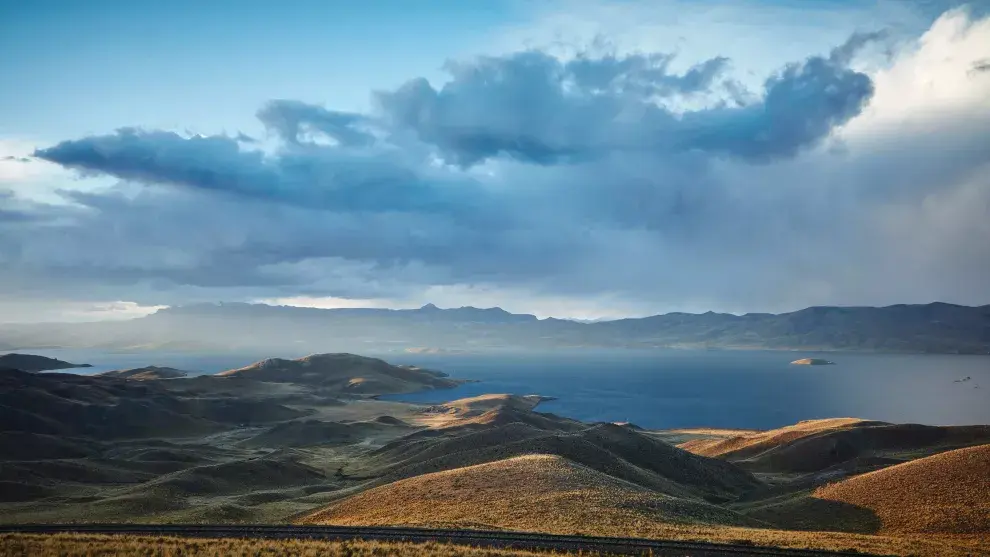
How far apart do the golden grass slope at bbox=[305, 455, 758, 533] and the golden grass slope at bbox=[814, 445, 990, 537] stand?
1082 cm

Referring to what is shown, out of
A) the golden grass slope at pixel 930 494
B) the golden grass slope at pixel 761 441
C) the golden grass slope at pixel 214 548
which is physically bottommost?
the golden grass slope at pixel 761 441

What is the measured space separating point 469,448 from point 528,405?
115411mm

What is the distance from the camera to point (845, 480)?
58.1 m

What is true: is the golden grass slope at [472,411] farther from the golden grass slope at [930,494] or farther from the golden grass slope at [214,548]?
the golden grass slope at [214,548]

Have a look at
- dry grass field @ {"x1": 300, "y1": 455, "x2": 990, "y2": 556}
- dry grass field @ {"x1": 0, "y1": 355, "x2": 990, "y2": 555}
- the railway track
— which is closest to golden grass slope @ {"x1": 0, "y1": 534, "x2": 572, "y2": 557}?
dry grass field @ {"x1": 0, "y1": 355, "x2": 990, "y2": 555}

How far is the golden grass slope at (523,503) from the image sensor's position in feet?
132

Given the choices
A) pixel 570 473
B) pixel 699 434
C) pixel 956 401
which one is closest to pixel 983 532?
pixel 570 473

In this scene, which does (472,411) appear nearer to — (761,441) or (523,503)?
Answer: (761,441)

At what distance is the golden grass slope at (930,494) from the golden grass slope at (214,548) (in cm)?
3005

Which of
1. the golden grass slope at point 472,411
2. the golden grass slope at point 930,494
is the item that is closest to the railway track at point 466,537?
the golden grass slope at point 930,494

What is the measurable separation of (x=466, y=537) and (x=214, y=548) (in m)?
12.9

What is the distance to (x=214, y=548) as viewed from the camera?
30641 mm

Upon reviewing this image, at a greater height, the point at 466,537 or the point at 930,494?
the point at 466,537

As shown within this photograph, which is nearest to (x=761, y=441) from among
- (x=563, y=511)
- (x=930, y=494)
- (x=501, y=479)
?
(x=930, y=494)
